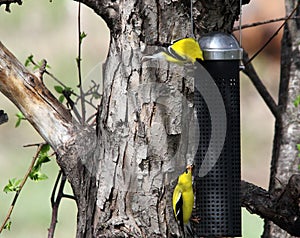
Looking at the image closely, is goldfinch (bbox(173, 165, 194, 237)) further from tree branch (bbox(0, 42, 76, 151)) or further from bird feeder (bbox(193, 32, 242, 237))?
tree branch (bbox(0, 42, 76, 151))

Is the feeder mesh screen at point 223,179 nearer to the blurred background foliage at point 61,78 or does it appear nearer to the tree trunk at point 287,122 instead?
the tree trunk at point 287,122

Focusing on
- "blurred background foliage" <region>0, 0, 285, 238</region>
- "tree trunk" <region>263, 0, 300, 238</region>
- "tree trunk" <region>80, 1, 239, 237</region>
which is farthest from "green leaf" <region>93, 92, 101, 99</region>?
"blurred background foliage" <region>0, 0, 285, 238</region>

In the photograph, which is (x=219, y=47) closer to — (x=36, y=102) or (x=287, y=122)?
(x=36, y=102)

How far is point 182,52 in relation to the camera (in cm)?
282

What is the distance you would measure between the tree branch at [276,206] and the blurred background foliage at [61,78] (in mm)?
5209

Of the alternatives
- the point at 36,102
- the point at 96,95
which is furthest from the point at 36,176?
the point at 36,102

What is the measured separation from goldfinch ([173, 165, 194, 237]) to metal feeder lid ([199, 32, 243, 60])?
40 cm

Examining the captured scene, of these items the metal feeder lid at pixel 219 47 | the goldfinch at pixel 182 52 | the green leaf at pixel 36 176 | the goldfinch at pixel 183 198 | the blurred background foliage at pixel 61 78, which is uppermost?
the blurred background foliage at pixel 61 78

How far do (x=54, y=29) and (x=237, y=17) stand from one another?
34.3ft

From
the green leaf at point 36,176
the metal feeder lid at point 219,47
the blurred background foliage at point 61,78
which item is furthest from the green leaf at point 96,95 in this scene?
the blurred background foliage at point 61,78

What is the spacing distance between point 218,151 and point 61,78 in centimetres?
836

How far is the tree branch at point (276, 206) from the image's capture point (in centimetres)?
347

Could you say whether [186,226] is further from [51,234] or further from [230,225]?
[51,234]

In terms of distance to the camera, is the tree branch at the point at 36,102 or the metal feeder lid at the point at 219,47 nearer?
the metal feeder lid at the point at 219,47
